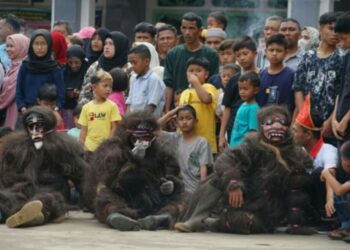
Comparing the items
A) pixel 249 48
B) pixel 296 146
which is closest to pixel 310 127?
pixel 296 146

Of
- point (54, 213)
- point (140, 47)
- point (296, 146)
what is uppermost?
point (140, 47)

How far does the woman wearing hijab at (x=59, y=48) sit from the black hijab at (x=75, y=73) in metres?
0.22

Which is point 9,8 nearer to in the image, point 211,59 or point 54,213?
point 211,59

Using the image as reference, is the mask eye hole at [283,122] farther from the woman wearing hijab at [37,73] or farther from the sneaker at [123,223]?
the woman wearing hijab at [37,73]

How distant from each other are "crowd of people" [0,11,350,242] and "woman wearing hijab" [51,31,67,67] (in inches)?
36.2

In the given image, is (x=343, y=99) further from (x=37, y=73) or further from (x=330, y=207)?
(x=37, y=73)

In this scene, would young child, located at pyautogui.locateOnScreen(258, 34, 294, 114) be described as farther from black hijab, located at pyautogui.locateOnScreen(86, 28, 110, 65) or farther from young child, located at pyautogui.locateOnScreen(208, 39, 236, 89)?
black hijab, located at pyautogui.locateOnScreen(86, 28, 110, 65)

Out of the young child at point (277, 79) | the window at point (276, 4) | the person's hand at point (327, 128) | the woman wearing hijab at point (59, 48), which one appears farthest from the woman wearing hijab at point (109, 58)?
the window at point (276, 4)

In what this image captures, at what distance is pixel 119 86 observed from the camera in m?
15.1

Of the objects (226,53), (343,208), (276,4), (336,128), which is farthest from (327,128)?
(276,4)

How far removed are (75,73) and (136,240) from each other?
5.17m

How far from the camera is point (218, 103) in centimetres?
1427

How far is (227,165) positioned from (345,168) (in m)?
1.13

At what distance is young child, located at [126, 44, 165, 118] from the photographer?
1463cm
